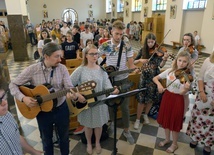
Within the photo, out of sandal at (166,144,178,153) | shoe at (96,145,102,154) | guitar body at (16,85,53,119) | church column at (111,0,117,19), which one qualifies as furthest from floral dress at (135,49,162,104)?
church column at (111,0,117,19)

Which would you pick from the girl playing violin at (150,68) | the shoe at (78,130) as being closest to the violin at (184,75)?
the girl playing violin at (150,68)

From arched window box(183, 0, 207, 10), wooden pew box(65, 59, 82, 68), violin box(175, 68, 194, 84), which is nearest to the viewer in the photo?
violin box(175, 68, 194, 84)

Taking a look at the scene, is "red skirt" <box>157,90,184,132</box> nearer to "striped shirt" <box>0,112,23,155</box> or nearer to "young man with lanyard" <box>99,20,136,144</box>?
"young man with lanyard" <box>99,20,136,144</box>

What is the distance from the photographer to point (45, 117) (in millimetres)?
2016

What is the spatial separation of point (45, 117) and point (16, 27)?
696 cm

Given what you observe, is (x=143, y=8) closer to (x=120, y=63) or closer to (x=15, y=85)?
(x=120, y=63)

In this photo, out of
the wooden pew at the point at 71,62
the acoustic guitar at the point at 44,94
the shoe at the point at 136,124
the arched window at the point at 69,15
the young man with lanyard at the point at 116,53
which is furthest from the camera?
the arched window at the point at 69,15

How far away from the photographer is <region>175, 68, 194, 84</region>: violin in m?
2.13

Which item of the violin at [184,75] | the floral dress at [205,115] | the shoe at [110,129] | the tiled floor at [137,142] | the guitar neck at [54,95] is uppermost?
the violin at [184,75]

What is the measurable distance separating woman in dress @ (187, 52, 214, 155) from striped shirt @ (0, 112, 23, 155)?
2091mm

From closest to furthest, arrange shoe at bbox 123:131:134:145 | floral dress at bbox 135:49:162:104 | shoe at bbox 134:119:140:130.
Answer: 1. shoe at bbox 123:131:134:145
2. floral dress at bbox 135:49:162:104
3. shoe at bbox 134:119:140:130

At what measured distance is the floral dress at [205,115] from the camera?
2.27m

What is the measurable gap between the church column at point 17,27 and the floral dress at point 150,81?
6435 millimetres

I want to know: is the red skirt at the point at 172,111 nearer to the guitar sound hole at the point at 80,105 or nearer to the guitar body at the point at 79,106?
the guitar body at the point at 79,106
